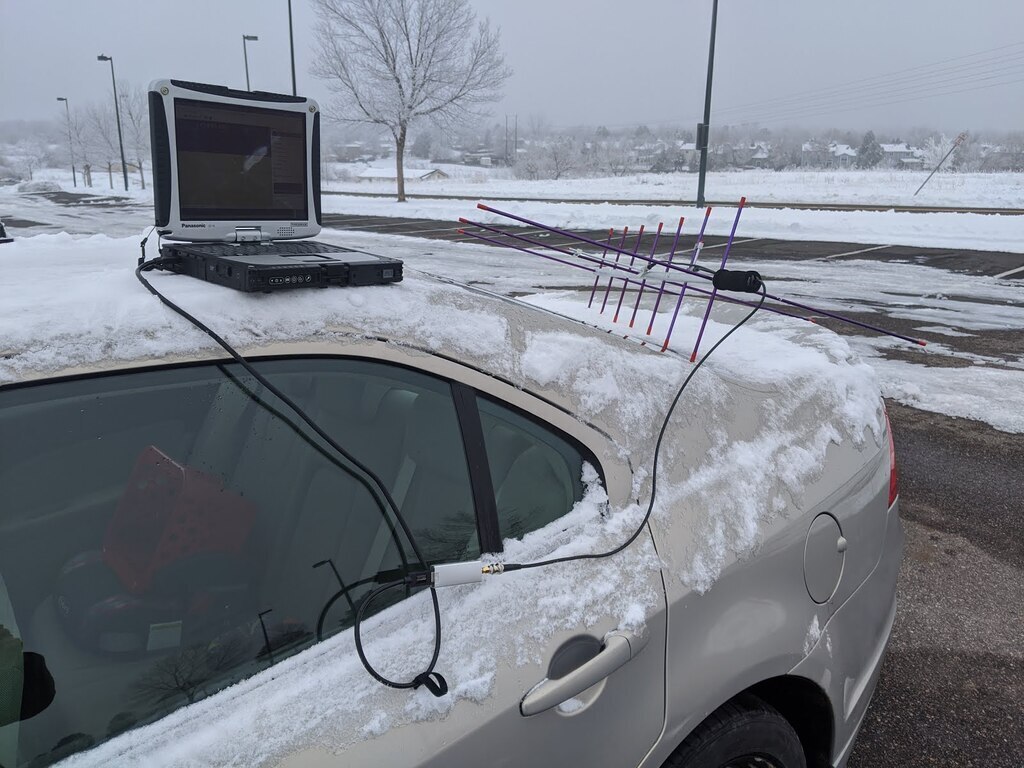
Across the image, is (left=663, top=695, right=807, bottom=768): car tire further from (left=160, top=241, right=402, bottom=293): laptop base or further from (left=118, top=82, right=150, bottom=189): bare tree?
(left=118, top=82, right=150, bottom=189): bare tree

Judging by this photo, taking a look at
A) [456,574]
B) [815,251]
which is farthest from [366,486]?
[815,251]

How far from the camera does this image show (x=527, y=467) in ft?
5.11

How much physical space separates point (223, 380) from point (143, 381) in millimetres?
134

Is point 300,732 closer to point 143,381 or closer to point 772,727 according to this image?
point 143,381

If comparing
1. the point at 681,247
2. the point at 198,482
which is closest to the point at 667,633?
the point at 198,482

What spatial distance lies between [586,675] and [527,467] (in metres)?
0.42

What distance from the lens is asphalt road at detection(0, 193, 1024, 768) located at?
247 cm

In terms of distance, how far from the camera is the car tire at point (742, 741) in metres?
1.53

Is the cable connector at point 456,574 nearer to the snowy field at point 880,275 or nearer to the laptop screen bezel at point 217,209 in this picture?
the laptop screen bezel at point 217,209

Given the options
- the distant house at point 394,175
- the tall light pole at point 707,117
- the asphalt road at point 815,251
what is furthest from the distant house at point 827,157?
the asphalt road at point 815,251

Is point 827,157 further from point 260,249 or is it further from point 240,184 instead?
point 260,249

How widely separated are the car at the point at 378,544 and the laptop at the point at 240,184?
0.08 m

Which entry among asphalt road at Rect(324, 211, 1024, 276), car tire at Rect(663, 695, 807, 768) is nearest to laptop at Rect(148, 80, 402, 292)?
car tire at Rect(663, 695, 807, 768)

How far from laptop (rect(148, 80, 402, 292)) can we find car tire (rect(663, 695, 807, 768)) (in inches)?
45.9
